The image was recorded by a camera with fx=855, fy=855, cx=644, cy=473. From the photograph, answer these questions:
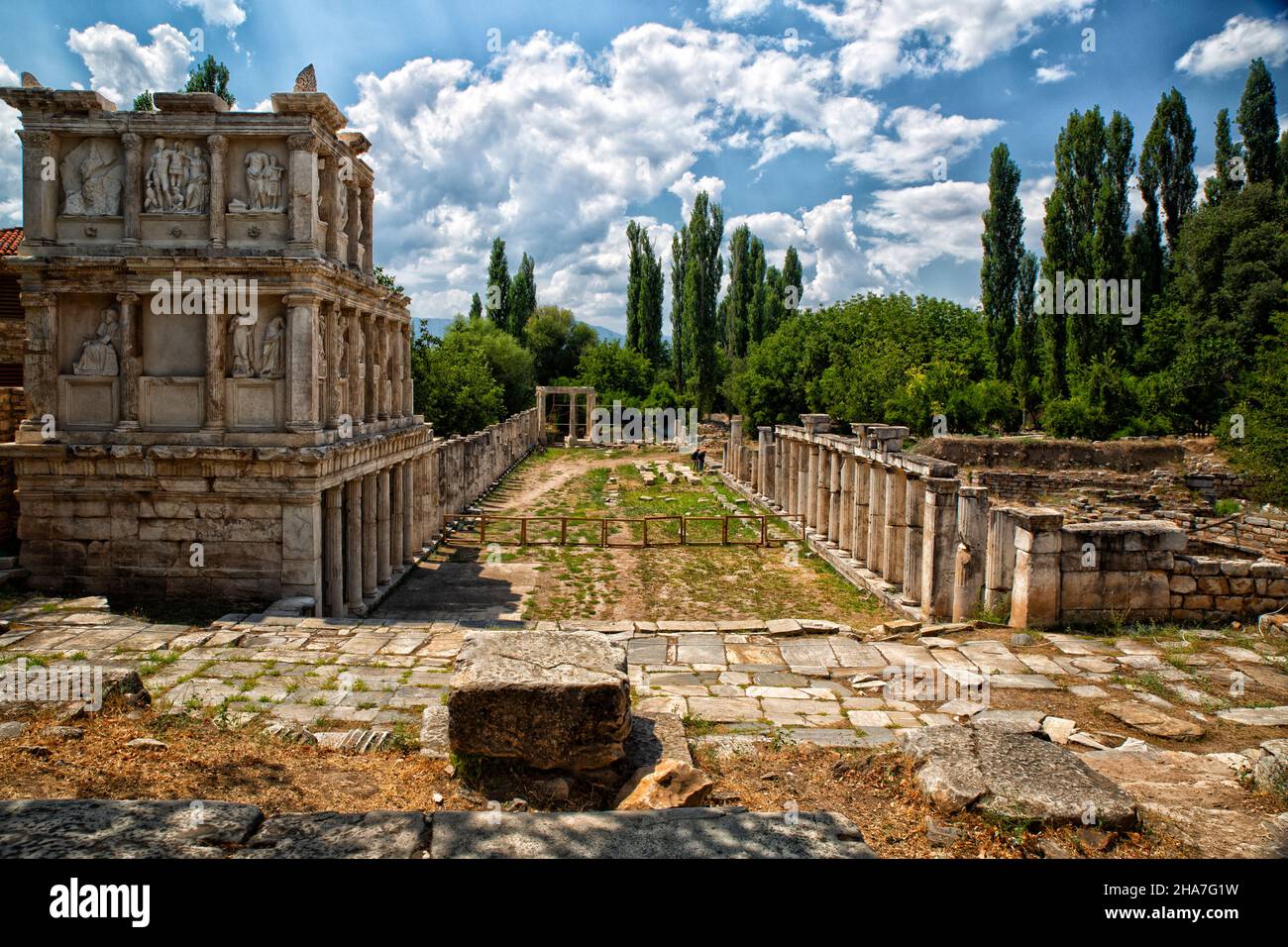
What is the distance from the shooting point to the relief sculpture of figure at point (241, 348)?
449 inches

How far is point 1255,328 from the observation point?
1254 inches

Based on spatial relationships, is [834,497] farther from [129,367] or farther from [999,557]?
[129,367]

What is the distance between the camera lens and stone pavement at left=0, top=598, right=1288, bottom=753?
24.6 ft

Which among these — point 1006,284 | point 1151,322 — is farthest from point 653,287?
point 1151,322

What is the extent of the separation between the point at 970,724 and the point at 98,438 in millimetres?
11149

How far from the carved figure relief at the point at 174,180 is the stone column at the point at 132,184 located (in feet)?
0.36

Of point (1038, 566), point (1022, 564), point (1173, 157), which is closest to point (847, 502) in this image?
point (1022, 564)

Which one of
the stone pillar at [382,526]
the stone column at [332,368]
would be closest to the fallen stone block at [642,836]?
the stone column at [332,368]

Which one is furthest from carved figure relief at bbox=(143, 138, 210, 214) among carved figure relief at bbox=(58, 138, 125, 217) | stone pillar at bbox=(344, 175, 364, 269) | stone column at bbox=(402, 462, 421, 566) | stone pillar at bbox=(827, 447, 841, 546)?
stone pillar at bbox=(827, 447, 841, 546)

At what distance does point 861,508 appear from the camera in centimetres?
1723

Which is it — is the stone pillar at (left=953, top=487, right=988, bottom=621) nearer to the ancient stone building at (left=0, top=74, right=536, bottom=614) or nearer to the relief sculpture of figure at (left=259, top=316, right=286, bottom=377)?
the ancient stone building at (left=0, top=74, right=536, bottom=614)

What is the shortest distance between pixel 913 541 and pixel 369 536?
29.5ft
